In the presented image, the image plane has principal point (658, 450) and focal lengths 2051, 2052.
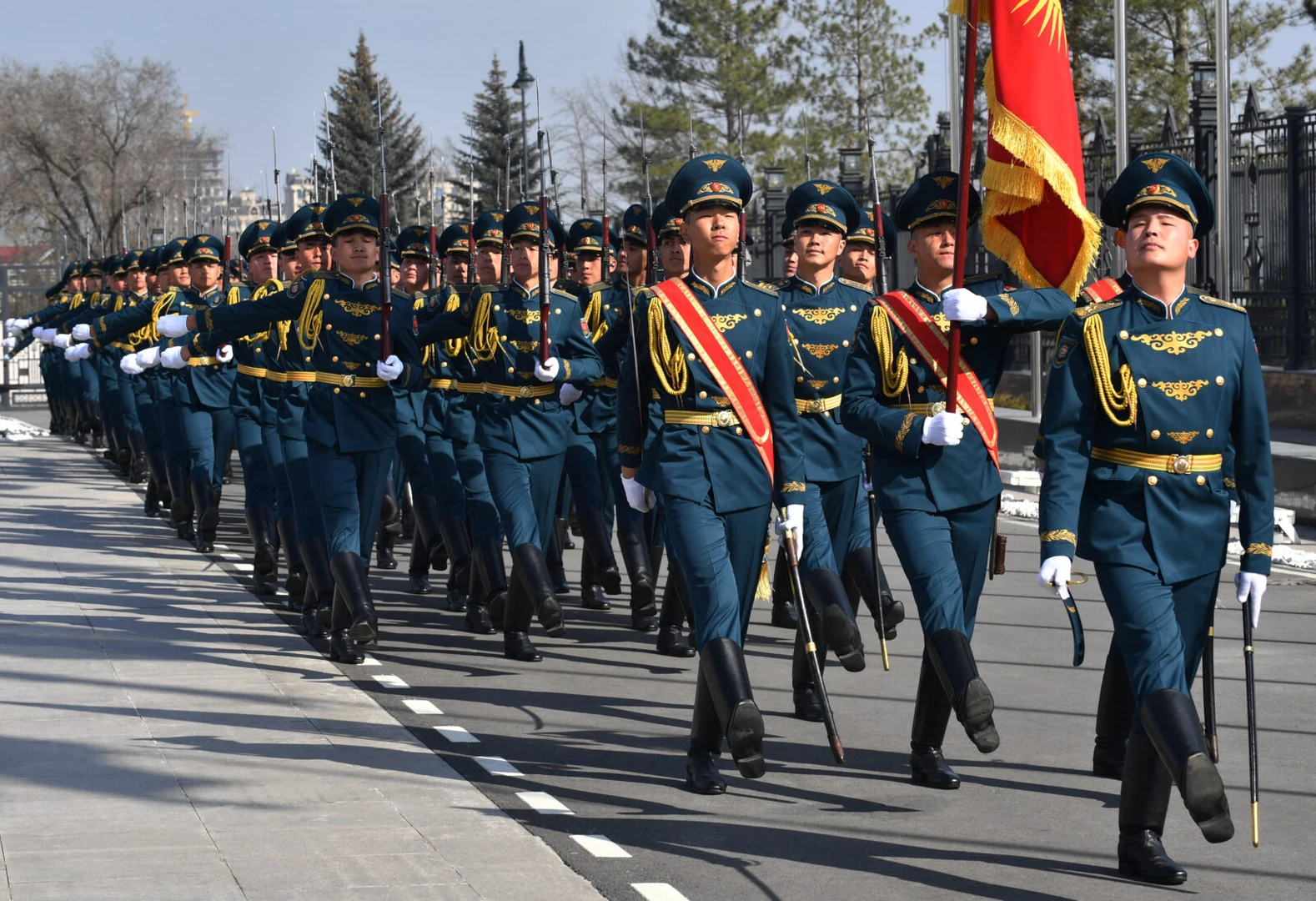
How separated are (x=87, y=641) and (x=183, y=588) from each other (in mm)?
2332

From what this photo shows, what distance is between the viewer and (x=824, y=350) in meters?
9.42

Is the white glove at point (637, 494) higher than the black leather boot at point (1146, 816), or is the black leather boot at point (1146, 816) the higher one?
the white glove at point (637, 494)

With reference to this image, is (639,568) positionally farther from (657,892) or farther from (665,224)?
(657,892)

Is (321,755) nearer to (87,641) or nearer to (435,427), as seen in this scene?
(87,641)

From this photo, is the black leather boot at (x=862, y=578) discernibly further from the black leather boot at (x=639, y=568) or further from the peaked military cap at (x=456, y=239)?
the peaked military cap at (x=456, y=239)

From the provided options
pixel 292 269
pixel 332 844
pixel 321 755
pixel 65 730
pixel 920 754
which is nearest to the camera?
pixel 332 844

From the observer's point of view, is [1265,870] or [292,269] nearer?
[1265,870]

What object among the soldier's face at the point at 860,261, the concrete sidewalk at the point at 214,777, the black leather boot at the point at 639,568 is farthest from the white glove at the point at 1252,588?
the black leather boot at the point at 639,568

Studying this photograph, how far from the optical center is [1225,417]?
6.00 m

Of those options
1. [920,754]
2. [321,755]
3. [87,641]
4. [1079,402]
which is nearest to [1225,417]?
[1079,402]

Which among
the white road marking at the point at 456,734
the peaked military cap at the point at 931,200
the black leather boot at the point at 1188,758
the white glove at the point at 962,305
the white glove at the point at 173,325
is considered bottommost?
the white road marking at the point at 456,734

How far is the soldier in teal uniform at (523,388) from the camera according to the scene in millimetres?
10164

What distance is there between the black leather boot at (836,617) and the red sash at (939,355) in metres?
1.30

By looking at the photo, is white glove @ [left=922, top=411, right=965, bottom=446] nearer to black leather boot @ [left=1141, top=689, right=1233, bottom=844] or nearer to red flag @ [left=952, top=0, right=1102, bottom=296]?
red flag @ [left=952, top=0, right=1102, bottom=296]
